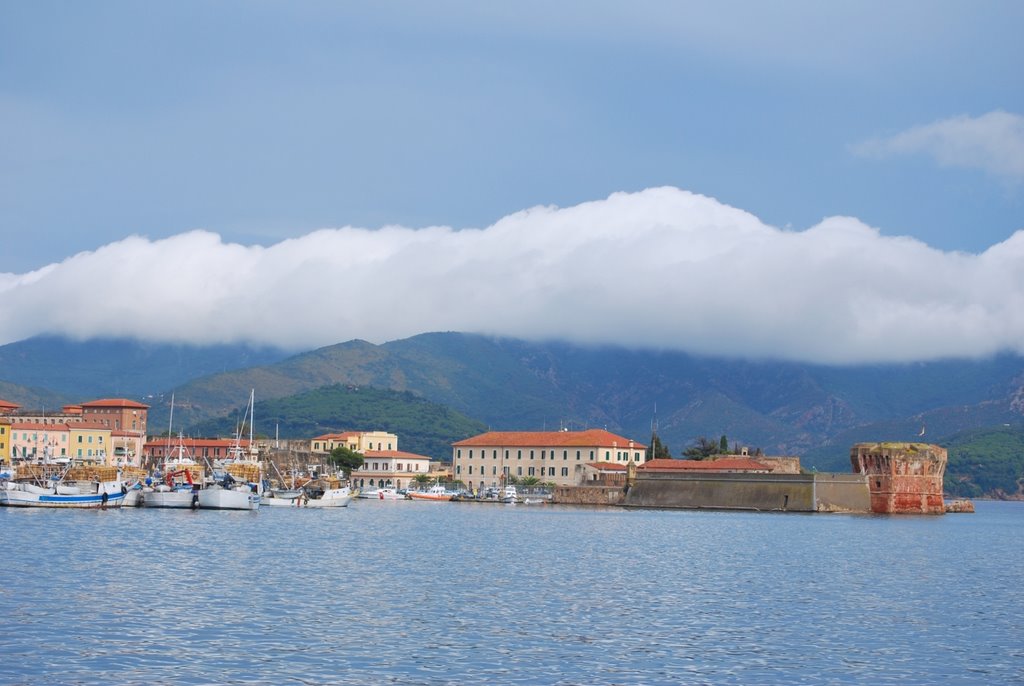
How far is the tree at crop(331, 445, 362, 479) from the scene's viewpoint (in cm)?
18525

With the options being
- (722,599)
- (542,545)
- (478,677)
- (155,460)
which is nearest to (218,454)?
(155,460)

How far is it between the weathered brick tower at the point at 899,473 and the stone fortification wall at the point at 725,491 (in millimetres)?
6236

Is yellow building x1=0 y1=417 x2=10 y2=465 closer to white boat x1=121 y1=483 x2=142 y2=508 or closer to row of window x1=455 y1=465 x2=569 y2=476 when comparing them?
row of window x1=455 y1=465 x2=569 y2=476

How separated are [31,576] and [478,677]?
22861 mm

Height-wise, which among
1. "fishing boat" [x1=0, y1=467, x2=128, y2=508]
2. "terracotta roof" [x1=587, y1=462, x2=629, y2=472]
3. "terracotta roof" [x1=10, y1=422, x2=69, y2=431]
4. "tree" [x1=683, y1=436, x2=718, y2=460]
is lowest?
"fishing boat" [x1=0, y1=467, x2=128, y2=508]

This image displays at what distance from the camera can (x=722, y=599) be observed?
148 ft

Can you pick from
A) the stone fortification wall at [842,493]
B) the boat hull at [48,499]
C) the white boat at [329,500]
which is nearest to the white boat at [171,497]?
the boat hull at [48,499]

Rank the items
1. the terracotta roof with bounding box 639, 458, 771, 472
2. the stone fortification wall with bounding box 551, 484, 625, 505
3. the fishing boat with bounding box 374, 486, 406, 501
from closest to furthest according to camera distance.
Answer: the terracotta roof with bounding box 639, 458, 771, 472 → the stone fortification wall with bounding box 551, 484, 625, 505 → the fishing boat with bounding box 374, 486, 406, 501

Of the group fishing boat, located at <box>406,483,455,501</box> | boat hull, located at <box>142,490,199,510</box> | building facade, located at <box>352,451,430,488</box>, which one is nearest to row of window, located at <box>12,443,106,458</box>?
building facade, located at <box>352,451,430,488</box>

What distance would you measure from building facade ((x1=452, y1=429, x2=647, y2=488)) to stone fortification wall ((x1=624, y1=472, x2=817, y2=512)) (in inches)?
871

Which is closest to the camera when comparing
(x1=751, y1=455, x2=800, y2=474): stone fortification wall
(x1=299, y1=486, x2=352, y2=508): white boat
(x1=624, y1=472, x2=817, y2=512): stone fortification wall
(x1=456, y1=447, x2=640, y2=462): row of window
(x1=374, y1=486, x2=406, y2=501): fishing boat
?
(x1=299, y1=486, x2=352, y2=508): white boat

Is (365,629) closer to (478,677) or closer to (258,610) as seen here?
(258,610)

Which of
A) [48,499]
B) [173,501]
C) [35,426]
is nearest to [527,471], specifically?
[35,426]

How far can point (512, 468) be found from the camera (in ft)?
568
